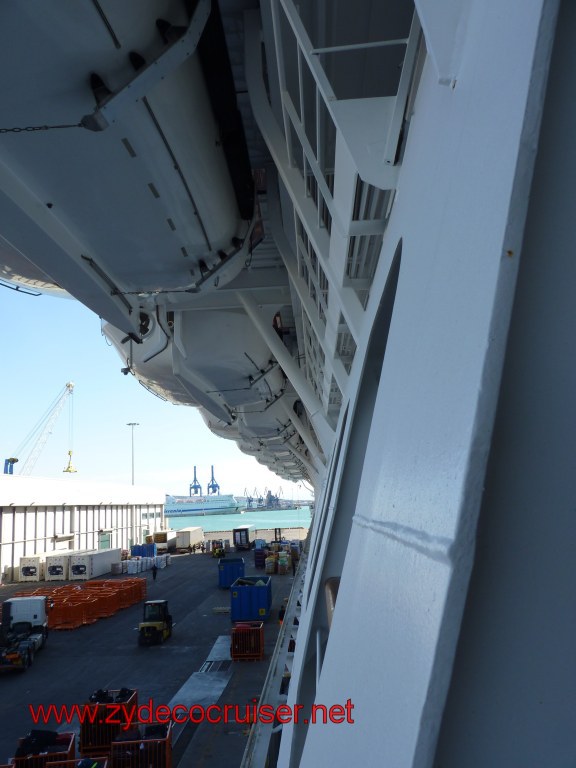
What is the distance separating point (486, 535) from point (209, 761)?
11249 millimetres

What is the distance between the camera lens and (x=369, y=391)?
420cm

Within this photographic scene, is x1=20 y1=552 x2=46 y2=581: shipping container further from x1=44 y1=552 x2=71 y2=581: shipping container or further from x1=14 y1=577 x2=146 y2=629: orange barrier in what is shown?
x1=14 y1=577 x2=146 y2=629: orange barrier

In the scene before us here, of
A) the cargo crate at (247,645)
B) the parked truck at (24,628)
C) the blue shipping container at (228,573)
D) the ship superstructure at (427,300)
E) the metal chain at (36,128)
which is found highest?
the metal chain at (36,128)

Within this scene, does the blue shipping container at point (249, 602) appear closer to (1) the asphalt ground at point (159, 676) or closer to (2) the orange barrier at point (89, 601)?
(1) the asphalt ground at point (159, 676)

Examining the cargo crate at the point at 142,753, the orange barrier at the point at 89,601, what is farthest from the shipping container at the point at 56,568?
the cargo crate at the point at 142,753

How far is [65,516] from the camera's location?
4094 cm

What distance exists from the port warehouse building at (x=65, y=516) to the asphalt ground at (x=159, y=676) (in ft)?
47.3

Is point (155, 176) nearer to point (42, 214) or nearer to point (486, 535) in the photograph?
point (42, 214)

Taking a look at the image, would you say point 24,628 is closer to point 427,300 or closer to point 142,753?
point 142,753

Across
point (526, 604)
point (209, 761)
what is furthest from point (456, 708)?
point (209, 761)

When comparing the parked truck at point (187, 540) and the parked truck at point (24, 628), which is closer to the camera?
the parked truck at point (24, 628)

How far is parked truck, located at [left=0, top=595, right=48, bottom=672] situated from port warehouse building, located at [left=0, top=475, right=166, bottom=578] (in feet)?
52.7

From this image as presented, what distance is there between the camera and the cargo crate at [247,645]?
16.7 metres

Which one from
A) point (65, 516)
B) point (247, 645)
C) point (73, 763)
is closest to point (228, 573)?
point (247, 645)
